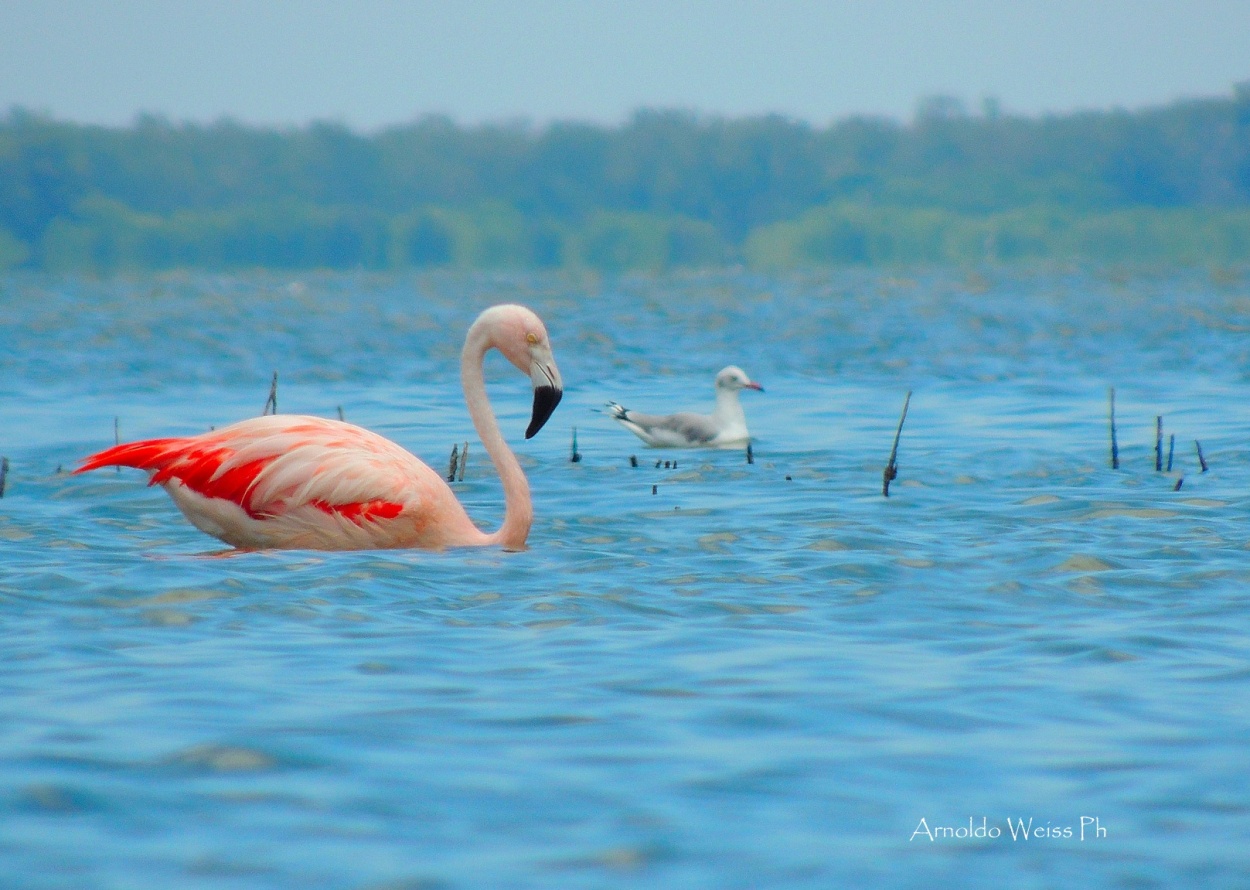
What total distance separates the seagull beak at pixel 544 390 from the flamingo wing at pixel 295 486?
2.02ft

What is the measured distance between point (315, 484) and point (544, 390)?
1.26 metres

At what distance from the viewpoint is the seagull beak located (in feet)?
27.6

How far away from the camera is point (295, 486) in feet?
26.7

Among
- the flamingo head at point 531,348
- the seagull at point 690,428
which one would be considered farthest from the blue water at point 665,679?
the flamingo head at point 531,348

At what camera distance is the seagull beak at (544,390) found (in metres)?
8.42

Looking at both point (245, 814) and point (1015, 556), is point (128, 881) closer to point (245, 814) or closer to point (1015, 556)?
point (245, 814)

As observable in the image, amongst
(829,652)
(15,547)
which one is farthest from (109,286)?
(829,652)

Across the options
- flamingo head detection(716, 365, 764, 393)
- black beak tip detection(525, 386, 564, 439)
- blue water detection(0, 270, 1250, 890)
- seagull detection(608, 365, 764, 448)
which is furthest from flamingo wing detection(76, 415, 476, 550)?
flamingo head detection(716, 365, 764, 393)

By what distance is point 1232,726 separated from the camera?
525 cm

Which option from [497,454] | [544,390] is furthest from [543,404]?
[497,454]

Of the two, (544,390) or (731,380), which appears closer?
(544,390)

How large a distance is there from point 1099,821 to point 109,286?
49580 mm

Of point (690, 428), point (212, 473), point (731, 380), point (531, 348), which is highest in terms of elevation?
point (531, 348)

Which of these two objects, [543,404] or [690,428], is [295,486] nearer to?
[543,404]
